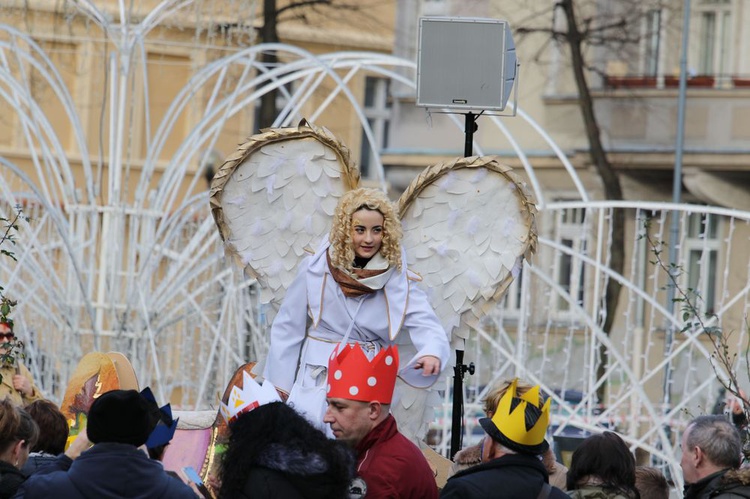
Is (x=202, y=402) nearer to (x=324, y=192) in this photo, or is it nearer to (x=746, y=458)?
(x=324, y=192)

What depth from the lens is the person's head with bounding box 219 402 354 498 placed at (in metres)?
4.40

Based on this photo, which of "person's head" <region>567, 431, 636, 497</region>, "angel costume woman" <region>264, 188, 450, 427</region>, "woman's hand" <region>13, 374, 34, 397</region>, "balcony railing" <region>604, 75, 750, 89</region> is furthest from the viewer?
"balcony railing" <region>604, 75, 750, 89</region>

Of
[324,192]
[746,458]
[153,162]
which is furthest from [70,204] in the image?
[746,458]

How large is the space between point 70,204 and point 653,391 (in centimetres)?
811

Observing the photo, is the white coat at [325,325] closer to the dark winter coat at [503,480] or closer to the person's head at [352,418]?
the person's head at [352,418]

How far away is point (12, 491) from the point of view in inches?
199

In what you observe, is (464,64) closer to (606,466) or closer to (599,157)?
(606,466)

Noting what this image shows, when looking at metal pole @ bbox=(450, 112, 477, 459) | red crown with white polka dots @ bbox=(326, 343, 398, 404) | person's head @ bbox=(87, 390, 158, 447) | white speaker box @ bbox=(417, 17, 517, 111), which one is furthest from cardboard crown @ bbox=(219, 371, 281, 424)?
white speaker box @ bbox=(417, 17, 517, 111)

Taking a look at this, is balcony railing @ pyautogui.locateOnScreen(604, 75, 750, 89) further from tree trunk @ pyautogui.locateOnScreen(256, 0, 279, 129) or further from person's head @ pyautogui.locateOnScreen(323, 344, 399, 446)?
person's head @ pyautogui.locateOnScreen(323, 344, 399, 446)

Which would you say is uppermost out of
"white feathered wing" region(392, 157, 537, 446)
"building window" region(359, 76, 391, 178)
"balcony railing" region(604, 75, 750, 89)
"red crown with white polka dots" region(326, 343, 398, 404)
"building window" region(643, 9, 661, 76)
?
"building window" region(643, 9, 661, 76)

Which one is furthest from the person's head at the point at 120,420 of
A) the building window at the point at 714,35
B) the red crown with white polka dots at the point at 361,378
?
the building window at the point at 714,35

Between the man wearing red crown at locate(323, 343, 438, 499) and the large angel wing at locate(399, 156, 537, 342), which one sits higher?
the large angel wing at locate(399, 156, 537, 342)

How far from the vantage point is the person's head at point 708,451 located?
18.5 feet

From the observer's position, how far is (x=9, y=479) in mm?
5078
